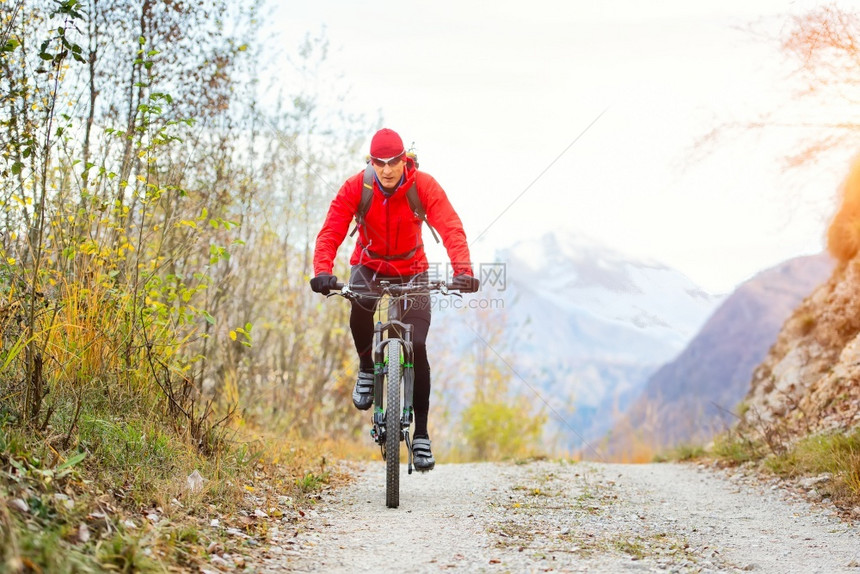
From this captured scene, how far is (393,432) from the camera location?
5039mm

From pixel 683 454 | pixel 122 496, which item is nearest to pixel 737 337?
pixel 683 454

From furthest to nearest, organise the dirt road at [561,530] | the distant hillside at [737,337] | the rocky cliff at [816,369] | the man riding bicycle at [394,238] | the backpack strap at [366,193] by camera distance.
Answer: the distant hillside at [737,337] < the rocky cliff at [816,369] < the backpack strap at [366,193] < the man riding bicycle at [394,238] < the dirt road at [561,530]

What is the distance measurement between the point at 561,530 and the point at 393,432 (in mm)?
1201

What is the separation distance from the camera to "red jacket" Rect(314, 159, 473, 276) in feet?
17.7

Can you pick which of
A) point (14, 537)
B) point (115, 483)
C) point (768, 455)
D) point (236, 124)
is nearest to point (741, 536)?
point (768, 455)

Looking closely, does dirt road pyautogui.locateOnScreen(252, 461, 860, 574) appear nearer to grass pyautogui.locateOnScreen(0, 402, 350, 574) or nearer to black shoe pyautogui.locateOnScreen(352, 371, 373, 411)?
grass pyautogui.locateOnScreen(0, 402, 350, 574)

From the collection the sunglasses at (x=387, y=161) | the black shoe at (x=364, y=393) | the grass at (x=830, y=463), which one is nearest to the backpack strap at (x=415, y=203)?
the sunglasses at (x=387, y=161)

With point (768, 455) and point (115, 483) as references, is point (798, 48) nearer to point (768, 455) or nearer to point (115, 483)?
point (768, 455)

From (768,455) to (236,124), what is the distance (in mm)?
6011

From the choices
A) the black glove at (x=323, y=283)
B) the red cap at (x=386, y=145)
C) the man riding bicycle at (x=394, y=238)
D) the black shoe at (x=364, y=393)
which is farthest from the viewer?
the black shoe at (x=364, y=393)

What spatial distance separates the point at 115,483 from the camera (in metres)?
3.97

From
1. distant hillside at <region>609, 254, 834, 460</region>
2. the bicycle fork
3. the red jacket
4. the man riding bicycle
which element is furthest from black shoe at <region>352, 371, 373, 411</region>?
distant hillside at <region>609, 254, 834, 460</region>

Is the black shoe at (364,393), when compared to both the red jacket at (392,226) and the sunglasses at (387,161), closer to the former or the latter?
the red jacket at (392,226)

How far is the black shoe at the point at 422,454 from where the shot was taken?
548 cm
